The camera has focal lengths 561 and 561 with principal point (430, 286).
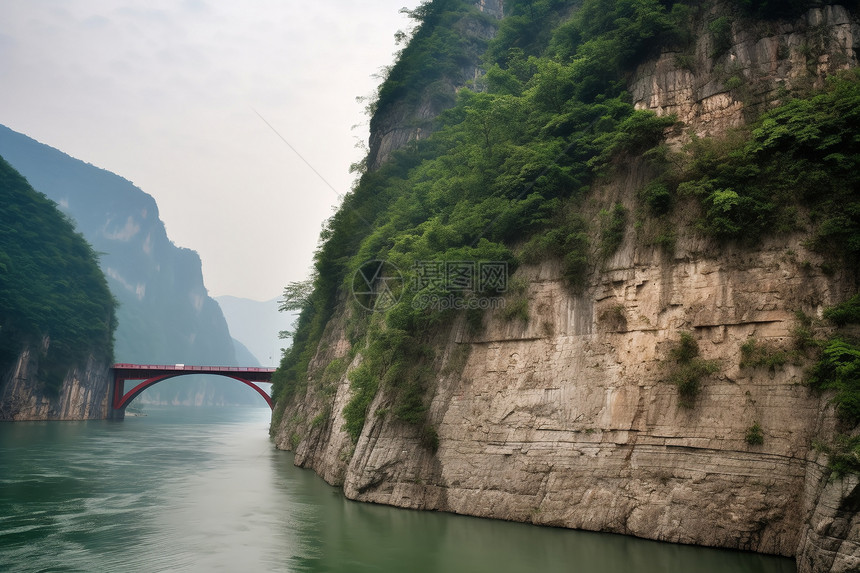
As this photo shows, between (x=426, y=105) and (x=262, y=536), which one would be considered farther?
(x=426, y=105)

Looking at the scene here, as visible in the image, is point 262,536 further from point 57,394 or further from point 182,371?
point 182,371

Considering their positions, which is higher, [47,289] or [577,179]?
[47,289]

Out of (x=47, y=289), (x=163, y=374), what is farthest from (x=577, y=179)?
(x=163, y=374)

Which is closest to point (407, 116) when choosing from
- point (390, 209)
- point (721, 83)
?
point (390, 209)

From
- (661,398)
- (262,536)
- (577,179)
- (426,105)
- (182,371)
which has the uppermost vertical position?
(426,105)

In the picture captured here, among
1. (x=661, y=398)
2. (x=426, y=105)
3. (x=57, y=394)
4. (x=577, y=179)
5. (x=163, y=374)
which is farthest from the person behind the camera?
(x=163, y=374)

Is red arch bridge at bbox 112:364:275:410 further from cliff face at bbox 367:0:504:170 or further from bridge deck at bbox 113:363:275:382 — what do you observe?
cliff face at bbox 367:0:504:170

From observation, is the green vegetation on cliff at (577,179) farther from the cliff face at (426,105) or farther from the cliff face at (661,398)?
the cliff face at (426,105)

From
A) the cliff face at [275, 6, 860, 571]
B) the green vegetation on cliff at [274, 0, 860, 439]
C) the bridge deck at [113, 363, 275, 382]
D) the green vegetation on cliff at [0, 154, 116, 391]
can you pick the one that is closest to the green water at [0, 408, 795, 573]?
the cliff face at [275, 6, 860, 571]
